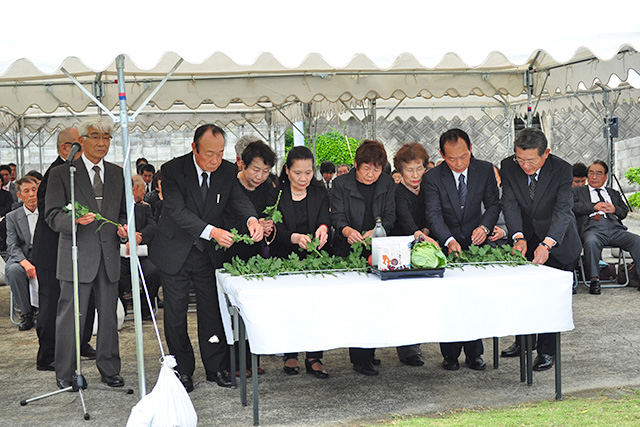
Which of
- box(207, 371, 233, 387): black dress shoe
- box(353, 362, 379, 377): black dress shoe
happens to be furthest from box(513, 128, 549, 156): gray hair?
box(207, 371, 233, 387): black dress shoe

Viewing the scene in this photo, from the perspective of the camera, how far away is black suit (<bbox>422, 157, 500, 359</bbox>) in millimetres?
4598

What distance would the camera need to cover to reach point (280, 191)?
4.56 metres

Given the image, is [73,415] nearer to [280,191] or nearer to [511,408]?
[280,191]

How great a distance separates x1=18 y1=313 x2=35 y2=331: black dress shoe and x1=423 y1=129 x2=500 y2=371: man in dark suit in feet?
13.1

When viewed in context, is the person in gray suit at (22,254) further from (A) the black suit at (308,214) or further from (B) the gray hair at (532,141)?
(B) the gray hair at (532,141)

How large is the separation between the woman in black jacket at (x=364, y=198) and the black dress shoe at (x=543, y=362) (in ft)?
3.41

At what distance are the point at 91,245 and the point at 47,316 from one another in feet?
3.19

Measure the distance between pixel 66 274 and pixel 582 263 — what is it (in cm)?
572

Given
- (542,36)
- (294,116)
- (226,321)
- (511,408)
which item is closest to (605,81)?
(542,36)

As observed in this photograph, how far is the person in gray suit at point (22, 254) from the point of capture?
652 cm

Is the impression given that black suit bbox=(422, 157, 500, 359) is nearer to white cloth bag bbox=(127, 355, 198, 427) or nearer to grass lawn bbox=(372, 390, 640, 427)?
grass lawn bbox=(372, 390, 640, 427)

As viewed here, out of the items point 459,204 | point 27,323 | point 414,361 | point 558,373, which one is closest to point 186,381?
point 414,361

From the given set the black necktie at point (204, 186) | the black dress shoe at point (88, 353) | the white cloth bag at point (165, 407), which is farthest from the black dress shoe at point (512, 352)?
the black dress shoe at point (88, 353)

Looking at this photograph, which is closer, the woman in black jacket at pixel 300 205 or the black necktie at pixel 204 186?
the black necktie at pixel 204 186
